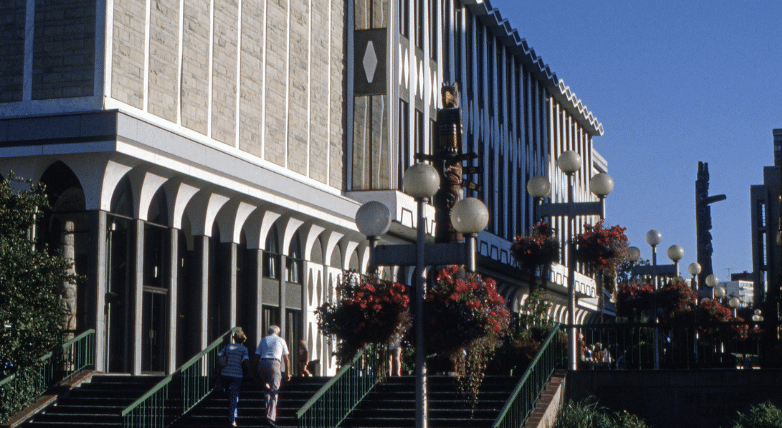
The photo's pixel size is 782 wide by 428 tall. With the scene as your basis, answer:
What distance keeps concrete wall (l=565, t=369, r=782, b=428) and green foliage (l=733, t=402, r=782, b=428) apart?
35 cm

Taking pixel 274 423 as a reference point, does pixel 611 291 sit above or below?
above

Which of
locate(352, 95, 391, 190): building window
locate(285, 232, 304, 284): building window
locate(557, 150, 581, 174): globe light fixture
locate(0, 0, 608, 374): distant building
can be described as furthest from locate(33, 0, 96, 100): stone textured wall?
locate(352, 95, 391, 190): building window

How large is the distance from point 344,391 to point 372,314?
4.05 metres

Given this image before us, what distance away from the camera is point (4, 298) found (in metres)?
15.9

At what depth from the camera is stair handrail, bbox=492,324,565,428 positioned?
55.7 ft

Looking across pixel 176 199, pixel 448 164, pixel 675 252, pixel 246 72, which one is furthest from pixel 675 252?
pixel 176 199

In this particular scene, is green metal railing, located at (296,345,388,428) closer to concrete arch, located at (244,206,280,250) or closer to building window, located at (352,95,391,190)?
concrete arch, located at (244,206,280,250)

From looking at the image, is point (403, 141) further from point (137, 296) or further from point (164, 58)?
point (137, 296)

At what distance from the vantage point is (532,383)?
18641mm

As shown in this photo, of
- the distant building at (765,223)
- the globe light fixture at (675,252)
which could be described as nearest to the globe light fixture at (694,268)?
the globe light fixture at (675,252)

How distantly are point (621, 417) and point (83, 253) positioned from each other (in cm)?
1087

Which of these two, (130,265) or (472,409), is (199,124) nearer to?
(130,265)

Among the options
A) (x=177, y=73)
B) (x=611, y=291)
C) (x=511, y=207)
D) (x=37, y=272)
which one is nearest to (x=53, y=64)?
(x=177, y=73)

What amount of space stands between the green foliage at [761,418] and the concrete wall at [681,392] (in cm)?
35
